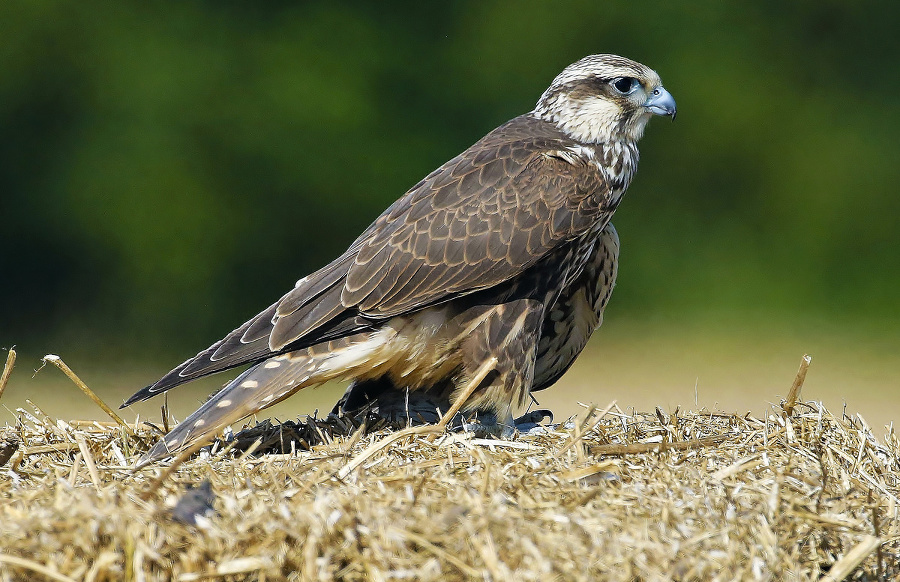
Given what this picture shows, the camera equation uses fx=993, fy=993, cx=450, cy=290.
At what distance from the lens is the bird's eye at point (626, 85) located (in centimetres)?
333

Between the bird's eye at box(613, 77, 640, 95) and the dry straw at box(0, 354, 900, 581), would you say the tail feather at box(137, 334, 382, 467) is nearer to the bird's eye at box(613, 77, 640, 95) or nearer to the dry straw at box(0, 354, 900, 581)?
the dry straw at box(0, 354, 900, 581)

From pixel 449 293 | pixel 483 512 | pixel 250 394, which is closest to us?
pixel 483 512

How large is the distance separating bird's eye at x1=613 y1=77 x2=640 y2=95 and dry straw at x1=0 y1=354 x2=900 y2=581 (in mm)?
1321

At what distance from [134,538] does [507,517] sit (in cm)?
65

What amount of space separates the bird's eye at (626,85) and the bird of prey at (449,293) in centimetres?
25

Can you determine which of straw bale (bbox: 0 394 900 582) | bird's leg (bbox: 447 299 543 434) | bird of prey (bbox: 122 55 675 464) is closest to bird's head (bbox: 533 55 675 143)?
bird of prey (bbox: 122 55 675 464)

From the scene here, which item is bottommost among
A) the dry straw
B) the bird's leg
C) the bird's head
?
the dry straw

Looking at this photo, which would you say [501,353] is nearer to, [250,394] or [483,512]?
[250,394]

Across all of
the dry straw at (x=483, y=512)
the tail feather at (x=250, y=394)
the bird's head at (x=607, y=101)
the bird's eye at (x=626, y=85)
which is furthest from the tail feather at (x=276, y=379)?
the bird's eye at (x=626, y=85)

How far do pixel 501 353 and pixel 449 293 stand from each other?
0.79 feet

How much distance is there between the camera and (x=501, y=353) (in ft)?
9.80

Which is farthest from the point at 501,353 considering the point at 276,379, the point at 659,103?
the point at 659,103

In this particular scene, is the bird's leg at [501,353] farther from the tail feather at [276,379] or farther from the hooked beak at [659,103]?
the hooked beak at [659,103]

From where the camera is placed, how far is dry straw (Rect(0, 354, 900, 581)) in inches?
68.0
